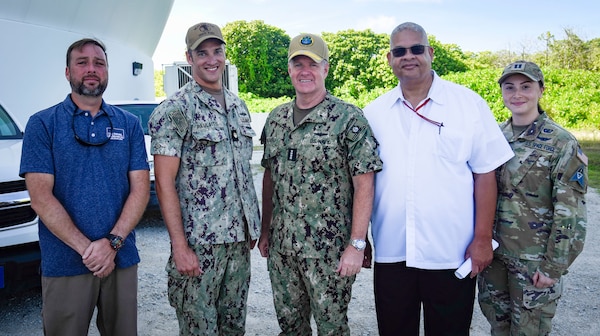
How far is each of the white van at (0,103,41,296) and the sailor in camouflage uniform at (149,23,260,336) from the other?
4.74ft

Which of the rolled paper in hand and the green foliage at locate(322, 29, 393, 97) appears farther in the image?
the green foliage at locate(322, 29, 393, 97)

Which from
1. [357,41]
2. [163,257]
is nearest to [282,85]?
[357,41]

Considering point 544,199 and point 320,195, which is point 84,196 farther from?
point 544,199

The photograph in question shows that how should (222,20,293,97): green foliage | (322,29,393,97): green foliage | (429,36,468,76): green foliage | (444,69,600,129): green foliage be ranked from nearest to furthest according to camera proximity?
(444,69,600,129): green foliage < (322,29,393,97): green foliage < (222,20,293,97): green foliage < (429,36,468,76): green foliage

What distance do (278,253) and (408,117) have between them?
42.2 inches

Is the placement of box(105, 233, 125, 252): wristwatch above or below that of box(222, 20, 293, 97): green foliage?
below

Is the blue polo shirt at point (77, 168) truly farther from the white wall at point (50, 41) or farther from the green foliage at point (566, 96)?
the green foliage at point (566, 96)

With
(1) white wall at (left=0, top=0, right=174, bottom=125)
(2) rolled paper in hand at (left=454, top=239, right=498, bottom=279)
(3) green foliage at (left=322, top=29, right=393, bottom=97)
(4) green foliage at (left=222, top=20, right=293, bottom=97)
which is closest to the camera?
(2) rolled paper in hand at (left=454, top=239, right=498, bottom=279)

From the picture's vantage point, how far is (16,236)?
327 cm

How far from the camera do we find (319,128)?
8.17ft

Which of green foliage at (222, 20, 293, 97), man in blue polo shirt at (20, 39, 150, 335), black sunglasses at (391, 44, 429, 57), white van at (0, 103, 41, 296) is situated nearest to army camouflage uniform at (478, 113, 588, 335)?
black sunglasses at (391, 44, 429, 57)

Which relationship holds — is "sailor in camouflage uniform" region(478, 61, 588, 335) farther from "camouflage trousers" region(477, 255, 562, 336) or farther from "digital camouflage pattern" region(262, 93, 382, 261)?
"digital camouflage pattern" region(262, 93, 382, 261)

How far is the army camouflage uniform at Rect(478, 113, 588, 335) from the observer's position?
2.30 meters

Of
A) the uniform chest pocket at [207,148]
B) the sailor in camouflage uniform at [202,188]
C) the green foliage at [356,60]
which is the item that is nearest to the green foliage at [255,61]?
the green foliage at [356,60]
